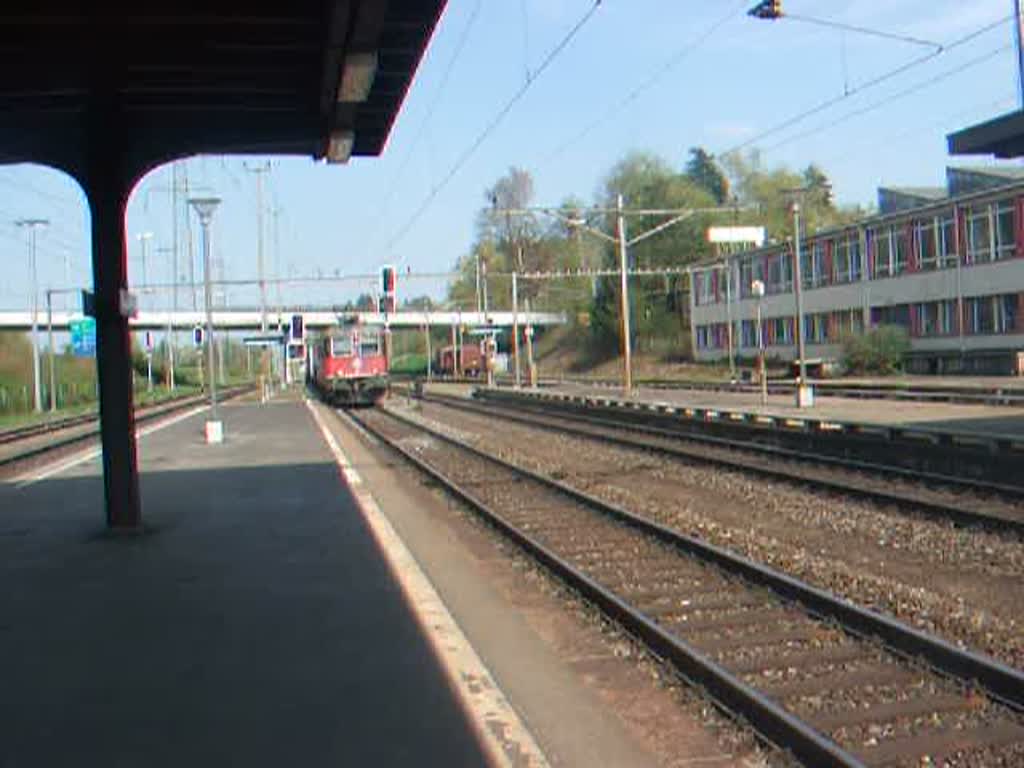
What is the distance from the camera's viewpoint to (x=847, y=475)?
16453mm

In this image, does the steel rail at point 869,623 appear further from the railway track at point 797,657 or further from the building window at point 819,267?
the building window at point 819,267

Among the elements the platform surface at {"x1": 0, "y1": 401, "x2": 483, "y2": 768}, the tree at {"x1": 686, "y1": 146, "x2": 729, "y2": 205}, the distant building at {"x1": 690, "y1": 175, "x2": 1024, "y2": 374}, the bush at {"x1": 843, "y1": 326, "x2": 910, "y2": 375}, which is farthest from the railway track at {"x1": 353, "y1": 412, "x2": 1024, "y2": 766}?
the tree at {"x1": 686, "y1": 146, "x2": 729, "y2": 205}

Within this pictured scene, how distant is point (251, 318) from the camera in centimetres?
10844

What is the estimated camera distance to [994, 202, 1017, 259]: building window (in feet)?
151

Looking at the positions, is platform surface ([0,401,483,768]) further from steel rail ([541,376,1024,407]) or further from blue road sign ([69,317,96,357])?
blue road sign ([69,317,96,357])

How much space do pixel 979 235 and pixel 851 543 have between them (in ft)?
136

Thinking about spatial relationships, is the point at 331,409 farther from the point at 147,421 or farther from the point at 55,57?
the point at 55,57

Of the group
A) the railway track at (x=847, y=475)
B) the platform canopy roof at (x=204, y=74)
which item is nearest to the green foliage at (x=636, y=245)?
the railway track at (x=847, y=475)

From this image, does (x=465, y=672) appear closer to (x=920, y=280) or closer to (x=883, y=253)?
(x=920, y=280)

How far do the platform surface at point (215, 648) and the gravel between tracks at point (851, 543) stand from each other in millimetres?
3442

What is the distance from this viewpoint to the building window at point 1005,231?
46.0 m

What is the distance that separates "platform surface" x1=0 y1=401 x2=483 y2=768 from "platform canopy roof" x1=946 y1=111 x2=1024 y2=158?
9.44 m

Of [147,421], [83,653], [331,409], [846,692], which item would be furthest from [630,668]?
[331,409]

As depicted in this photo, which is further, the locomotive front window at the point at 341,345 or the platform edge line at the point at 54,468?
the locomotive front window at the point at 341,345
